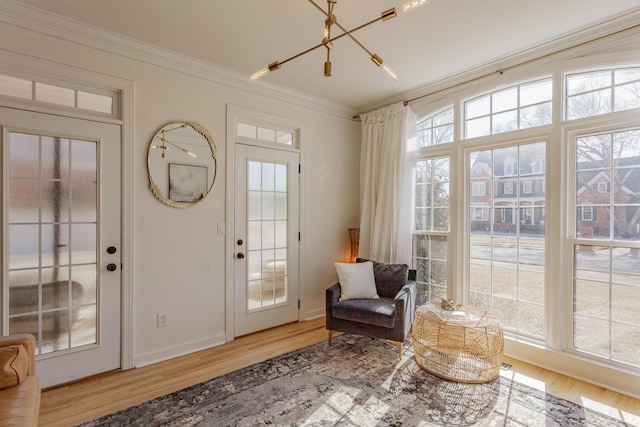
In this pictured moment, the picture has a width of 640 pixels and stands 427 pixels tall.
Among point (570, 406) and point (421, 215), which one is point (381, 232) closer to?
point (421, 215)

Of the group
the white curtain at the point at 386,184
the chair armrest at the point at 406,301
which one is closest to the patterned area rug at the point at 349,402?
the chair armrest at the point at 406,301

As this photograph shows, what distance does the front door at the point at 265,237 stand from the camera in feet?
11.4

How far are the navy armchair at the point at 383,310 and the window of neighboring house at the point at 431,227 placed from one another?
30cm

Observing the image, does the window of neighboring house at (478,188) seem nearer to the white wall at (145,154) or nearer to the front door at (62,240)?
the white wall at (145,154)

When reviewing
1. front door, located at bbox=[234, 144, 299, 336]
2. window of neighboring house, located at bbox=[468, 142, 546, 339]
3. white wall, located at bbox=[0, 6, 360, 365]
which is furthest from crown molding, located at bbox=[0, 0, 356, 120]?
window of neighboring house, located at bbox=[468, 142, 546, 339]

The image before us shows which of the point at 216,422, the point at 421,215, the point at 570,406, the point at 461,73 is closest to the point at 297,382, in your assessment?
the point at 216,422

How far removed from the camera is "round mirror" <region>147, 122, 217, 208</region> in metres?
2.89

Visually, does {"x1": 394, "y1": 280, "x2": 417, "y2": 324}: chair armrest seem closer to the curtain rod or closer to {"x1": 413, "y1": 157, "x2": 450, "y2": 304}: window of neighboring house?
{"x1": 413, "y1": 157, "x2": 450, "y2": 304}: window of neighboring house

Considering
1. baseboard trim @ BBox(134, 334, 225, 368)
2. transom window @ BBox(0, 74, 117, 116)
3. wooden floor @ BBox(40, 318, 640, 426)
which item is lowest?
wooden floor @ BBox(40, 318, 640, 426)

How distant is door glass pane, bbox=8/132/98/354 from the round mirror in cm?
47

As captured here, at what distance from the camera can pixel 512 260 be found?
10.0ft

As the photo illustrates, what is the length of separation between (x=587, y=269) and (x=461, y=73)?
7.02ft

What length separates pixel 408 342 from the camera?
130 inches

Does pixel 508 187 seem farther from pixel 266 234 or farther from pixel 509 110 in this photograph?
pixel 266 234
